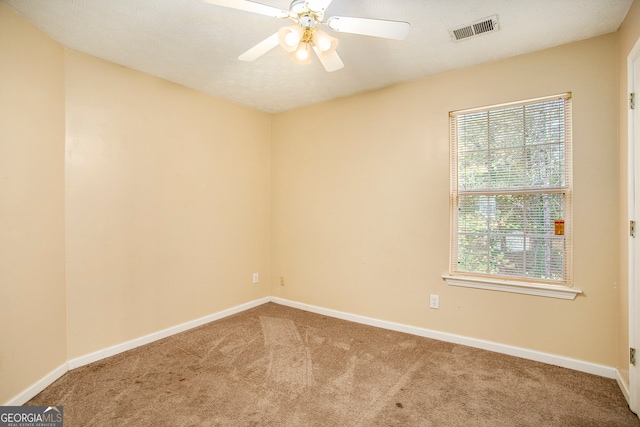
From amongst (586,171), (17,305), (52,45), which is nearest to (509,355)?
(586,171)

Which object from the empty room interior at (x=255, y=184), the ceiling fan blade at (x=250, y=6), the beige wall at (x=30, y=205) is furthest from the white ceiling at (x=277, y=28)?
the ceiling fan blade at (x=250, y=6)

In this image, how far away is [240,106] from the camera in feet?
12.4

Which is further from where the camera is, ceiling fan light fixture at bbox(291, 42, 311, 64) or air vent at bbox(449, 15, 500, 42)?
air vent at bbox(449, 15, 500, 42)

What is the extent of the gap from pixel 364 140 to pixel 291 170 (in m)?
1.07

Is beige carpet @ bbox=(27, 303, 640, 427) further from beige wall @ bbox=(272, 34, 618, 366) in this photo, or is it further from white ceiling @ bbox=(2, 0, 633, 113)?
white ceiling @ bbox=(2, 0, 633, 113)

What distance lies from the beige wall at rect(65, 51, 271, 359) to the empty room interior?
0.02m

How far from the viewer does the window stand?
246cm

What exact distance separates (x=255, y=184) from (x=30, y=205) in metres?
2.23

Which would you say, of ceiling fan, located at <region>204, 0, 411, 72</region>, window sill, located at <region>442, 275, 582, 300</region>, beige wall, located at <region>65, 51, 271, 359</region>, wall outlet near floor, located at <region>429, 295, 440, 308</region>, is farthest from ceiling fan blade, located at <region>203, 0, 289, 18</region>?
wall outlet near floor, located at <region>429, 295, 440, 308</region>

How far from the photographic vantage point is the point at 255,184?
158 inches

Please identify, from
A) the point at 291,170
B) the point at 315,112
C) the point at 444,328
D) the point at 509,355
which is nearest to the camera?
the point at 509,355

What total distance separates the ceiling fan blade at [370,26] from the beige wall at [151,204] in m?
2.06

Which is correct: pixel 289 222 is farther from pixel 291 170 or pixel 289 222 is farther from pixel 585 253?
pixel 585 253

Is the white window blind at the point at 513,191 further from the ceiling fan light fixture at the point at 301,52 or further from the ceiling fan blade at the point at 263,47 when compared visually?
the ceiling fan blade at the point at 263,47
